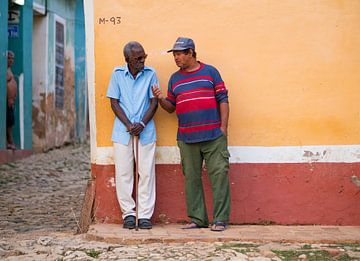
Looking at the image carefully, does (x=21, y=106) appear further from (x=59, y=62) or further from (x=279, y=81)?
(x=279, y=81)

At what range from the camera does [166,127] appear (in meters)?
6.45

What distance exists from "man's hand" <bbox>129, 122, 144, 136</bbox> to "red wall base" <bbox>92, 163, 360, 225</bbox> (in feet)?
1.40

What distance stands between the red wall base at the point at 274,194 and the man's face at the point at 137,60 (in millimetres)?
866

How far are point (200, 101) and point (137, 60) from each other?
61 cm

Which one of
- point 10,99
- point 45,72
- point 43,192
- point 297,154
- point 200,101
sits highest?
point 45,72

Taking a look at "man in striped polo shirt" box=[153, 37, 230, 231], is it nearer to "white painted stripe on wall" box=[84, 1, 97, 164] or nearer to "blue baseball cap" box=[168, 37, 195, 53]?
"blue baseball cap" box=[168, 37, 195, 53]

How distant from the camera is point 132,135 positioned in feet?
20.5

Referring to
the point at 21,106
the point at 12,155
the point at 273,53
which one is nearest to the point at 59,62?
the point at 21,106

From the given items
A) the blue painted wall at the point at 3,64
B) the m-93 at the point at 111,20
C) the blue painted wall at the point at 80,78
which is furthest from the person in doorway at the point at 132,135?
the blue painted wall at the point at 80,78

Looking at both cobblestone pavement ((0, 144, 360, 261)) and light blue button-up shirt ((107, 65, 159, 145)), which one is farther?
light blue button-up shirt ((107, 65, 159, 145))

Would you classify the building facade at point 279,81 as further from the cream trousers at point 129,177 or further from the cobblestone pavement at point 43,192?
the cobblestone pavement at point 43,192

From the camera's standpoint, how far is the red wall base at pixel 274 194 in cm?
639

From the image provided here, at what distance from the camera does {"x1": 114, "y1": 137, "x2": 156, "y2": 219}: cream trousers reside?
624cm

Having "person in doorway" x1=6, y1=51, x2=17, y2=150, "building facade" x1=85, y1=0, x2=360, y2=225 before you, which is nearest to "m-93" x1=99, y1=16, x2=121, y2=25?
"building facade" x1=85, y1=0, x2=360, y2=225
